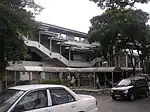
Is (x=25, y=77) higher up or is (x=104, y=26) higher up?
(x=104, y=26)

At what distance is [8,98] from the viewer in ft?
23.0

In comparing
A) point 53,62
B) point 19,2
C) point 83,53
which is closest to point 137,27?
point 53,62

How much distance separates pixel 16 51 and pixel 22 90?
575 centimetres

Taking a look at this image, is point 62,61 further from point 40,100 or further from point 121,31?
point 40,100

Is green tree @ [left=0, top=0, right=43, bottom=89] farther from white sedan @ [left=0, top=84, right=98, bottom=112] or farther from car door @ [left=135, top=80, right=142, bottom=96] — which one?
car door @ [left=135, top=80, right=142, bottom=96]

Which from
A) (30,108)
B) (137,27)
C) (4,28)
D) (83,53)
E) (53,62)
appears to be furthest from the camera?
(83,53)

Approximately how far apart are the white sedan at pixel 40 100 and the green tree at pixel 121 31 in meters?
22.5

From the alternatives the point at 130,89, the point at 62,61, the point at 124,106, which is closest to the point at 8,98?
the point at 124,106

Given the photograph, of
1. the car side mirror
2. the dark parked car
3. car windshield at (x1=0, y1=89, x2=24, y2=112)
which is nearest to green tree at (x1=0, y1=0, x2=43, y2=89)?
car windshield at (x1=0, y1=89, x2=24, y2=112)

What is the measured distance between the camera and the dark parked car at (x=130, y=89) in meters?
19.5

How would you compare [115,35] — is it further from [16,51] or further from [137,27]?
[16,51]

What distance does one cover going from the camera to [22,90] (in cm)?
713

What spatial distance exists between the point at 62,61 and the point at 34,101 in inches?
1387

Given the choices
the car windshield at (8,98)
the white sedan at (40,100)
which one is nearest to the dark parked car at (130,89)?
the white sedan at (40,100)
